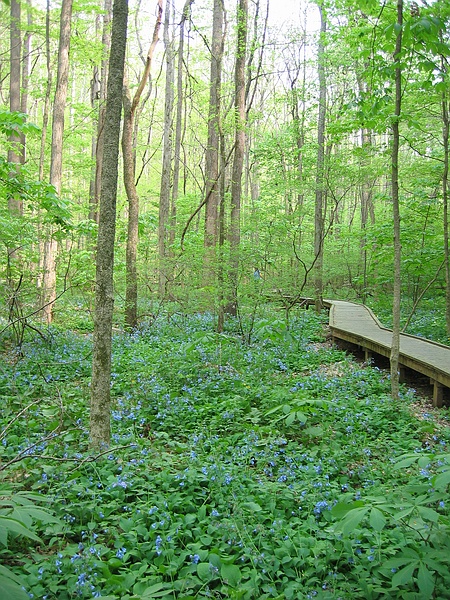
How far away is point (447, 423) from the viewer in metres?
5.69

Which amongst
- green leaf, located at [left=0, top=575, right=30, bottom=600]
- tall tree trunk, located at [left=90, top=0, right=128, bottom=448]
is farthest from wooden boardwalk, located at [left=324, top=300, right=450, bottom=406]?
green leaf, located at [left=0, top=575, right=30, bottom=600]

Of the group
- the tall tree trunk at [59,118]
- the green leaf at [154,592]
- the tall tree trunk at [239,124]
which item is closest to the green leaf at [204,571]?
the green leaf at [154,592]

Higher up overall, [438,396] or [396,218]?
[396,218]

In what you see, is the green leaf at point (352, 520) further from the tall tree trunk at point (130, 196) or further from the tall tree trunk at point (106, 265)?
the tall tree trunk at point (130, 196)

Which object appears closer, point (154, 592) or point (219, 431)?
point (154, 592)

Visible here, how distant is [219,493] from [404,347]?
547cm

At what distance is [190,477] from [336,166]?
11.0 meters

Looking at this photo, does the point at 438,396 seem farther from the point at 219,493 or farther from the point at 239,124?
the point at 239,124

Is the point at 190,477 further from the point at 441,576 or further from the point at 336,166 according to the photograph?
the point at 336,166

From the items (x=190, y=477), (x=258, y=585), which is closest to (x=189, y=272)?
(x=190, y=477)

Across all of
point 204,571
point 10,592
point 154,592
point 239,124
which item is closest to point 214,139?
point 239,124

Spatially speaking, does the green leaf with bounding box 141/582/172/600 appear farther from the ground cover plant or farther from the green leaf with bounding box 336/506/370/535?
the green leaf with bounding box 336/506/370/535

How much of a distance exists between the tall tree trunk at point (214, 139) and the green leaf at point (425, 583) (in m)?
7.86

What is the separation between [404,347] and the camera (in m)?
7.89
